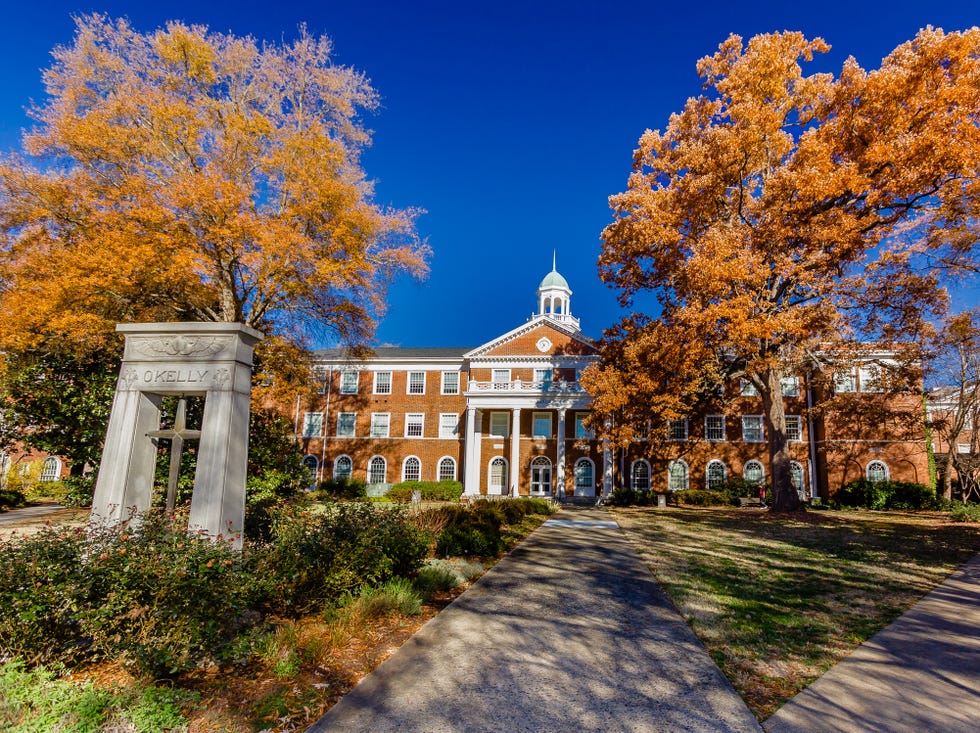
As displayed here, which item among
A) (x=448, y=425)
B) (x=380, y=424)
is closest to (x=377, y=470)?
(x=380, y=424)

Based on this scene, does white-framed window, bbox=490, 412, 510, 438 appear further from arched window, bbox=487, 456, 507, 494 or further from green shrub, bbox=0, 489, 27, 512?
green shrub, bbox=0, 489, 27, 512

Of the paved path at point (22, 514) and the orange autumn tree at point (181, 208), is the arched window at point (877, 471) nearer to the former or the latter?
the orange autumn tree at point (181, 208)

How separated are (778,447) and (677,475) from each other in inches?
575

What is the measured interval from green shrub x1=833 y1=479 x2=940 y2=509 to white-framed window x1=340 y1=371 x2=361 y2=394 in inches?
1250

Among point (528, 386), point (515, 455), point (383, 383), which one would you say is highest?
point (383, 383)

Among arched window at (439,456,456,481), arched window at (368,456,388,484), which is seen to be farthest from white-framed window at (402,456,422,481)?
arched window at (439,456,456,481)

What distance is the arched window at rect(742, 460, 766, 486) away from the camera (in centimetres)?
3278

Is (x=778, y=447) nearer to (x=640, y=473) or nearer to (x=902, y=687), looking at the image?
(x=640, y=473)

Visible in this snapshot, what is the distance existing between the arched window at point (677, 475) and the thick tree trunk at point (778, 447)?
1367cm

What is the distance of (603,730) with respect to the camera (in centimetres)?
375

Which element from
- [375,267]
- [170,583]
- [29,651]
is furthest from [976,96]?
[29,651]

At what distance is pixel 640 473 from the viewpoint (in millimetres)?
34312

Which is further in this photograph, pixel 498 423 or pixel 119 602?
pixel 498 423

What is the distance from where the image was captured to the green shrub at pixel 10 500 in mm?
21453
